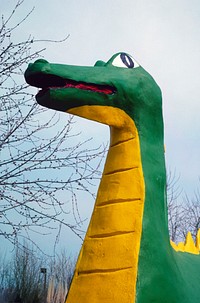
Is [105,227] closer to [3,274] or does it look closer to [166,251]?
[166,251]

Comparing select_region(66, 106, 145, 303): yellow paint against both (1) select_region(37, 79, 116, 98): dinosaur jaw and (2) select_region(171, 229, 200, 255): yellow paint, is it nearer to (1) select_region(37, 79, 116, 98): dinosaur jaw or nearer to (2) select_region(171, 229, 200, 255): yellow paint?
(1) select_region(37, 79, 116, 98): dinosaur jaw

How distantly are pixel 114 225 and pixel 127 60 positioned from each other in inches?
35.1

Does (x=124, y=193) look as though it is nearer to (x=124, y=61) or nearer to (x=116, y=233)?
(x=116, y=233)

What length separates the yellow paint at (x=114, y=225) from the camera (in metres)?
2.00

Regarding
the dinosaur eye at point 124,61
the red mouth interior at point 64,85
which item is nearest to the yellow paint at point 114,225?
the red mouth interior at point 64,85

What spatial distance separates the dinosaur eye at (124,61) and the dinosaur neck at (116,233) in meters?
0.35

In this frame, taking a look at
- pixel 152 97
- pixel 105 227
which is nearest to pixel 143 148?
pixel 152 97

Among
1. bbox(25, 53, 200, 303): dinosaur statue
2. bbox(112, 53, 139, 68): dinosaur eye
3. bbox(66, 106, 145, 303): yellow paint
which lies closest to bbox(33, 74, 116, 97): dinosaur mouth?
bbox(25, 53, 200, 303): dinosaur statue

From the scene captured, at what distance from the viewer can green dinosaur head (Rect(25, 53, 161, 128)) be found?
208 centimetres

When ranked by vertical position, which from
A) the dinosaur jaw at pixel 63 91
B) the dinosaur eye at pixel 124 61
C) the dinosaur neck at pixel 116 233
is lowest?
the dinosaur neck at pixel 116 233

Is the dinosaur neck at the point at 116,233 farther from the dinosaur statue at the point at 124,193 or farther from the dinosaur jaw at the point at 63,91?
the dinosaur jaw at the point at 63,91

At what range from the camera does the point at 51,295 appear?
660 centimetres

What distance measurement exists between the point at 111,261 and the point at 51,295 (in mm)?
4893

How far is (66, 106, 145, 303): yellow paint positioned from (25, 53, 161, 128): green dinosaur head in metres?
0.06
